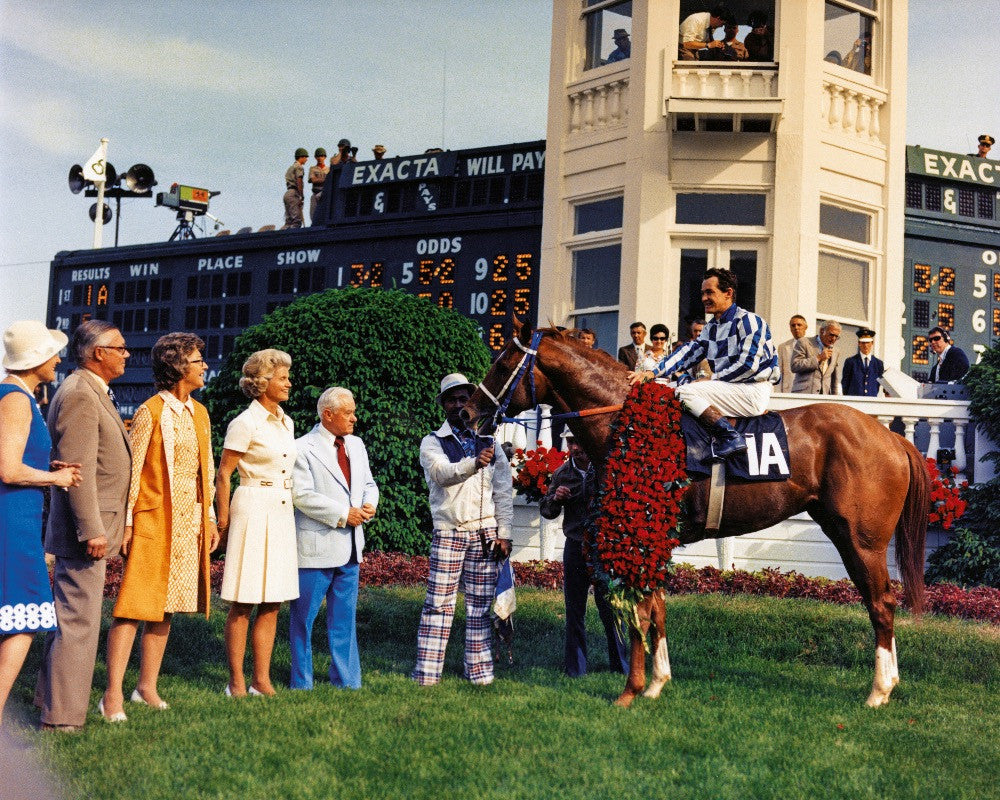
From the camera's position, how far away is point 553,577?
37.8 ft

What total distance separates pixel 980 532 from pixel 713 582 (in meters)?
2.65

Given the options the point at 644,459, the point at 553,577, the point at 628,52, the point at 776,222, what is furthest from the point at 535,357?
the point at 628,52

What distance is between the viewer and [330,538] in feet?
24.2

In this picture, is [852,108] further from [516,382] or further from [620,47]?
[516,382]

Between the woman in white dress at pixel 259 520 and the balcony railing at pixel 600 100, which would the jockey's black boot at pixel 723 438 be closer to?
the woman in white dress at pixel 259 520

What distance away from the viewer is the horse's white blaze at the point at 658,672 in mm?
7211

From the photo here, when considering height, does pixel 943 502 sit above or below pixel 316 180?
below

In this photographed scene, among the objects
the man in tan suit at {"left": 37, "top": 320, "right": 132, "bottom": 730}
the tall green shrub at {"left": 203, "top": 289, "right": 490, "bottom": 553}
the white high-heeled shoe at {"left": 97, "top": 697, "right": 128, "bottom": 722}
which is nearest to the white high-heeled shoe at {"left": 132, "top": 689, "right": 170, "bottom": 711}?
the white high-heeled shoe at {"left": 97, "top": 697, "right": 128, "bottom": 722}

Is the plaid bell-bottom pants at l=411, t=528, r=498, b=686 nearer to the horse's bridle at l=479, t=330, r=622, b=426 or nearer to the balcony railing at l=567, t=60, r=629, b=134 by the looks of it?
the horse's bridle at l=479, t=330, r=622, b=426

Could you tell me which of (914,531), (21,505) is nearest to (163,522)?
(21,505)

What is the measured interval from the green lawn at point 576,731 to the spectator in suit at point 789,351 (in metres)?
5.01

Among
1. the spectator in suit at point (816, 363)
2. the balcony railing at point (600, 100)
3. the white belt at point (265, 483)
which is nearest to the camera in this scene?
the white belt at point (265, 483)

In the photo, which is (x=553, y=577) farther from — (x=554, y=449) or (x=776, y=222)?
(x=776, y=222)

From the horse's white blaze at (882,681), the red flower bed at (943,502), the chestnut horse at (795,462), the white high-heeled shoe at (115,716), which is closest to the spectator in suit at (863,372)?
the red flower bed at (943,502)
